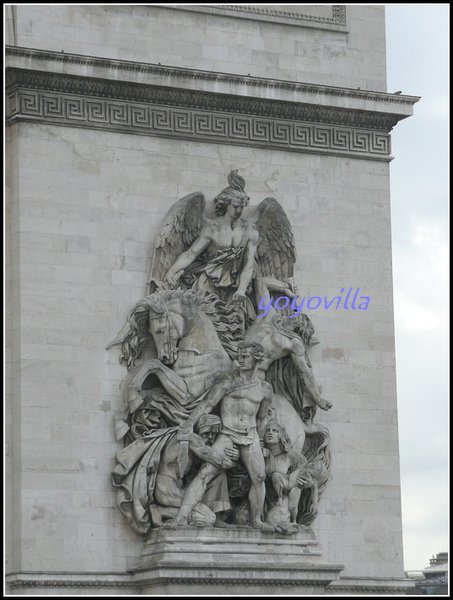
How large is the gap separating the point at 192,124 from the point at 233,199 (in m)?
1.06

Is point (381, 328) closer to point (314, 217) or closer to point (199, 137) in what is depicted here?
point (314, 217)

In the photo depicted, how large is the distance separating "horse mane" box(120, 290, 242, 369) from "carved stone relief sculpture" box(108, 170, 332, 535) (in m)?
0.01

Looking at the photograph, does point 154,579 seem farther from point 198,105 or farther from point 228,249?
point 198,105

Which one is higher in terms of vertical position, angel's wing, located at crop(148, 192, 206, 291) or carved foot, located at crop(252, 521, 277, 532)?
angel's wing, located at crop(148, 192, 206, 291)

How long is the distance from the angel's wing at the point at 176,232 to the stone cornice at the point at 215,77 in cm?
143

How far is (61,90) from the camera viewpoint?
23.6 meters

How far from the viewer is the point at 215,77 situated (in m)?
24.2

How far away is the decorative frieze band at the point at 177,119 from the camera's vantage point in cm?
2345

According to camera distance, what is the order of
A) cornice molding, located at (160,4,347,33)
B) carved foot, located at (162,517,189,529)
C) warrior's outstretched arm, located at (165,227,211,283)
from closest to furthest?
carved foot, located at (162,517,189,529), warrior's outstretched arm, located at (165,227,211,283), cornice molding, located at (160,4,347,33)

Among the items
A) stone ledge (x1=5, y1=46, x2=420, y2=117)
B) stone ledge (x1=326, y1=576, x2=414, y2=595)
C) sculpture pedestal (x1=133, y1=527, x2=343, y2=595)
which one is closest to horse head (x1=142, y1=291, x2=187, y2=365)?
sculpture pedestal (x1=133, y1=527, x2=343, y2=595)

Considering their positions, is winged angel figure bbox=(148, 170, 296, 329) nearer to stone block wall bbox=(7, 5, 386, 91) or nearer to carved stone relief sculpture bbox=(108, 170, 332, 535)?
carved stone relief sculpture bbox=(108, 170, 332, 535)

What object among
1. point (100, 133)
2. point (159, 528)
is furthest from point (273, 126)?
point (159, 528)

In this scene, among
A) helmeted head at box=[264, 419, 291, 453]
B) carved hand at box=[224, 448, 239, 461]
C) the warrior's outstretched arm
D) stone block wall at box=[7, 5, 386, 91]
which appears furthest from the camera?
stone block wall at box=[7, 5, 386, 91]

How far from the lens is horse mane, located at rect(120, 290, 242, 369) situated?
23328 mm
